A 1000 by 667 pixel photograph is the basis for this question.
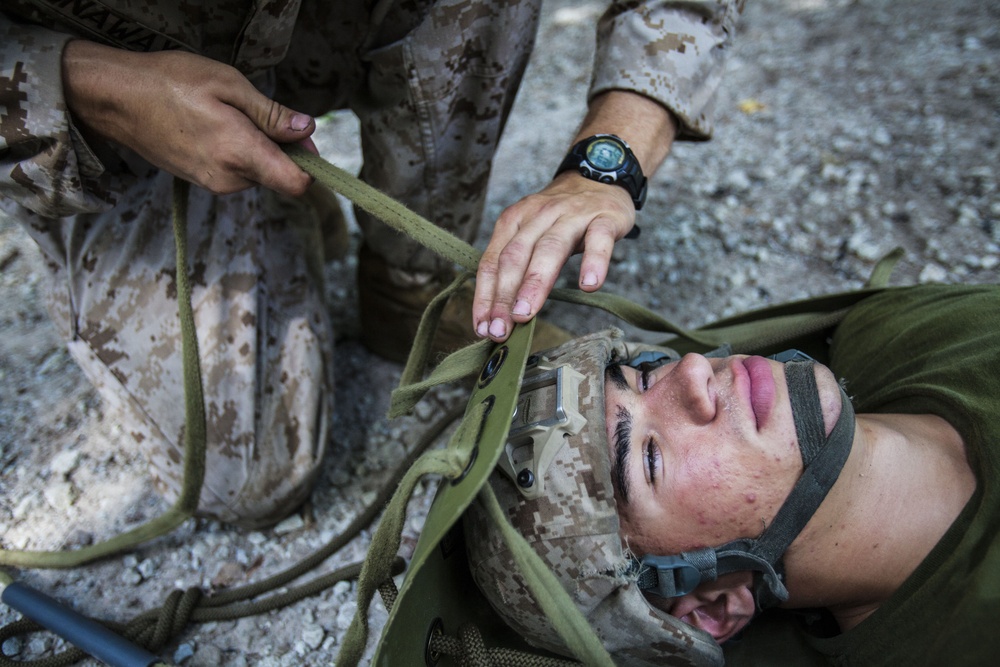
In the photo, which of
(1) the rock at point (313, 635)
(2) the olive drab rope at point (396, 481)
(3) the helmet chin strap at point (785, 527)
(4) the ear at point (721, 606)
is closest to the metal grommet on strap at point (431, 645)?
(2) the olive drab rope at point (396, 481)

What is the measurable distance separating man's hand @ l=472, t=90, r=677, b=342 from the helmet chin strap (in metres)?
0.57

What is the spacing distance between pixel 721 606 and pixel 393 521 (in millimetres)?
842

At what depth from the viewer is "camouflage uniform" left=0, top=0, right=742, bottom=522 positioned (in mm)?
2129

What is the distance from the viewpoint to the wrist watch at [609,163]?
1.97m

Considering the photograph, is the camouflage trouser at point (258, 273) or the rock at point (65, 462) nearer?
the camouflage trouser at point (258, 273)

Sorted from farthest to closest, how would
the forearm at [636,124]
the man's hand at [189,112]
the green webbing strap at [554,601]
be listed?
the forearm at [636,124] < the man's hand at [189,112] < the green webbing strap at [554,601]

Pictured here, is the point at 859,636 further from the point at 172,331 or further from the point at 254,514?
the point at 172,331

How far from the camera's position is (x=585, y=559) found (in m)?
1.54

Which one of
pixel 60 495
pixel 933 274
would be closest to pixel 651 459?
pixel 933 274

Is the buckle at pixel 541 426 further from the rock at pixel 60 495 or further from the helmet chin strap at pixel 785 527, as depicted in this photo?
the rock at pixel 60 495

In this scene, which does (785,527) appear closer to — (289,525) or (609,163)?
(609,163)

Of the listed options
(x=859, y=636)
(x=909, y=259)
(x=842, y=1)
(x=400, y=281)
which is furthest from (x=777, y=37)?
(x=859, y=636)

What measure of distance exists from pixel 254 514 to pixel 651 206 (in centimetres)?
227

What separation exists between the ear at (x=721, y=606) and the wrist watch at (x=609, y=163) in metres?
1.01
